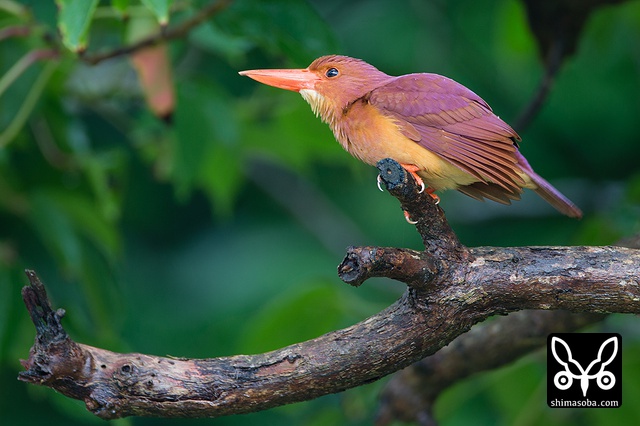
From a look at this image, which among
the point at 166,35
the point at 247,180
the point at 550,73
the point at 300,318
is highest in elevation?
the point at 247,180

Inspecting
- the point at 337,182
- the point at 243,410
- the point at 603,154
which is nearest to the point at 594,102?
the point at 603,154

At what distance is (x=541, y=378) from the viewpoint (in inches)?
150

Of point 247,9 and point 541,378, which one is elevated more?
point 247,9

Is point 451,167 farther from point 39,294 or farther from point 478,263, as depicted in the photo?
point 39,294

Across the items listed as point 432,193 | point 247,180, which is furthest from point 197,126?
point 247,180

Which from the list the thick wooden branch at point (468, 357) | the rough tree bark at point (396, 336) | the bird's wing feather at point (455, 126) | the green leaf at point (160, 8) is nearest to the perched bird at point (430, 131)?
the bird's wing feather at point (455, 126)

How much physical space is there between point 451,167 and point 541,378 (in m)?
1.95

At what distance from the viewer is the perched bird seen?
82.7 inches

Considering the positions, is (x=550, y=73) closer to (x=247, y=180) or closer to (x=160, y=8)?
(x=160, y=8)

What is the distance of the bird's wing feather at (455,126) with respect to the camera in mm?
2096

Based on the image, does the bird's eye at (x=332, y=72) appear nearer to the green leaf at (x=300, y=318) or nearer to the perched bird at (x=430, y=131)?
the perched bird at (x=430, y=131)

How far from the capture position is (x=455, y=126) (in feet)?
6.96

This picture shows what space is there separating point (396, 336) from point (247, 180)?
380 centimetres

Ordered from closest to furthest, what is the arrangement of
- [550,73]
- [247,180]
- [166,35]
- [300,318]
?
1. [166,35]
2. [550,73]
3. [300,318]
4. [247,180]
